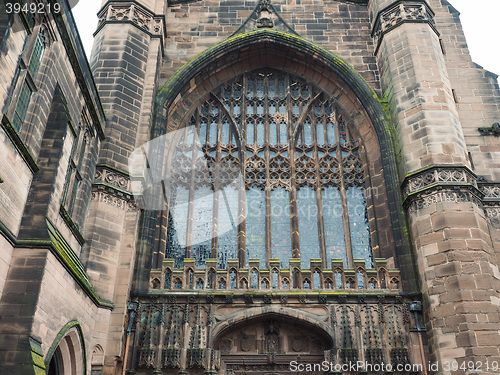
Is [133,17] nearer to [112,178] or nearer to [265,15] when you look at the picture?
[265,15]

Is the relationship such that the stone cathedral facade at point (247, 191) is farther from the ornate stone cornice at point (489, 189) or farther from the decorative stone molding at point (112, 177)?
the ornate stone cornice at point (489, 189)

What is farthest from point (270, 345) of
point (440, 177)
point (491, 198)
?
point (491, 198)

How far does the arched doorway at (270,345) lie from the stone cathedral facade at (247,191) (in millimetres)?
40

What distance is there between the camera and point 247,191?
13.9 m

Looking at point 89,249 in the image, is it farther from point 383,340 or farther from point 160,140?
point 383,340

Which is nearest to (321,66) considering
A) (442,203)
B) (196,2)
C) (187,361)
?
(196,2)

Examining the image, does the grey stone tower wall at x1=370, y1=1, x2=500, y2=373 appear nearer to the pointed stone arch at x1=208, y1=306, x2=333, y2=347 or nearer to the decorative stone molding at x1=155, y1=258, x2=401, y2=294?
the decorative stone molding at x1=155, y1=258, x2=401, y2=294

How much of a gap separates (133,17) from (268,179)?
5733 mm

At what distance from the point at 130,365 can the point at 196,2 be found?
11283mm

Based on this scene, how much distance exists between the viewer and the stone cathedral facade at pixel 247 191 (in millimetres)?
8516

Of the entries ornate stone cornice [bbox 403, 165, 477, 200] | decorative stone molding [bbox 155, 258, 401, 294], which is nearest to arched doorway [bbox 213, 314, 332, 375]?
A: decorative stone molding [bbox 155, 258, 401, 294]

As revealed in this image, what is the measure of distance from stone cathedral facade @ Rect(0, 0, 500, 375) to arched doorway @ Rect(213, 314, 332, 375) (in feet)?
0.13

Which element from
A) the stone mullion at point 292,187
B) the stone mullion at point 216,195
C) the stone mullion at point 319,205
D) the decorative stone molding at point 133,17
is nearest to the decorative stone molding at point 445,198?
the stone mullion at point 319,205

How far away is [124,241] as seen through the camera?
11195 mm
